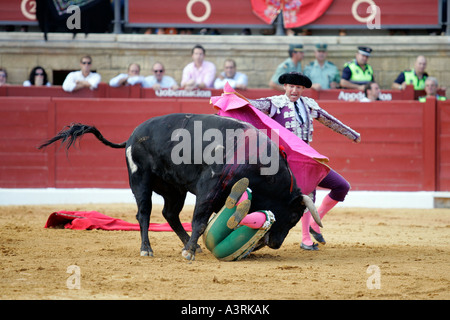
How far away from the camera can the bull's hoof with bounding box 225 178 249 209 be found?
4.63 metres

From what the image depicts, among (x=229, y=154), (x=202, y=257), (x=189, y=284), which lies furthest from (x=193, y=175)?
(x=189, y=284)

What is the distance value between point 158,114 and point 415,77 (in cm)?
344

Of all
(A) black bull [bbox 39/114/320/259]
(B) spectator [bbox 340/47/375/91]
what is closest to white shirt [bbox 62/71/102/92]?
(B) spectator [bbox 340/47/375/91]

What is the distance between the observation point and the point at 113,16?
36.7 feet

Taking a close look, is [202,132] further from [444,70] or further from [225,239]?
[444,70]

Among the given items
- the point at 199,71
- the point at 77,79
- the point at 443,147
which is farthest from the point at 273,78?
the point at 77,79

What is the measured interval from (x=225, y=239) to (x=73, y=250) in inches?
47.4

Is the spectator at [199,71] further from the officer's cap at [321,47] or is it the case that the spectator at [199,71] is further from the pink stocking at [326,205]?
the pink stocking at [326,205]

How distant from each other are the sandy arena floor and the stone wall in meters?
4.23

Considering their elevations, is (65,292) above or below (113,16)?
below

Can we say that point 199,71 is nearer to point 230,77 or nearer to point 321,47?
point 230,77

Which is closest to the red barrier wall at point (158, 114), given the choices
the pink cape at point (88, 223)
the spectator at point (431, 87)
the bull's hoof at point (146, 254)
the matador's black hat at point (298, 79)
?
the spectator at point (431, 87)

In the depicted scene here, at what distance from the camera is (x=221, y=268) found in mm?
4605

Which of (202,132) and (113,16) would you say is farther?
(113,16)
